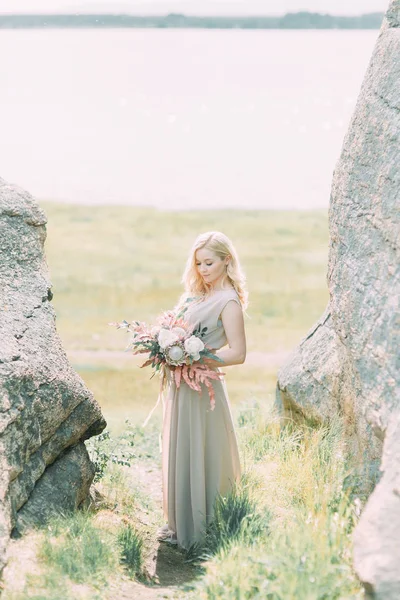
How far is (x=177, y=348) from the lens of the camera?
5.11 meters

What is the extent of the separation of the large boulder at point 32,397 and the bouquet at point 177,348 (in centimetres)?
52

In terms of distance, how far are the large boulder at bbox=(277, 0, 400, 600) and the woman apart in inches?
28.5

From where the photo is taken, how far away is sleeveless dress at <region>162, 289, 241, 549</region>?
17.6ft

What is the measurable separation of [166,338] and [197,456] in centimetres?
90

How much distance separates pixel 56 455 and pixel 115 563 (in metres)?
0.93

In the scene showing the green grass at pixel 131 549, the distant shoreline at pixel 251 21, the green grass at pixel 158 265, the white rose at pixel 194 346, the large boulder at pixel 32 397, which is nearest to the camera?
the large boulder at pixel 32 397

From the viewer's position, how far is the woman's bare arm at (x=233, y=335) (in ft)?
17.1

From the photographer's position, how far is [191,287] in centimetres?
557

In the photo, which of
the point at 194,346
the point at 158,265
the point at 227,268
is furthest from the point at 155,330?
the point at 158,265

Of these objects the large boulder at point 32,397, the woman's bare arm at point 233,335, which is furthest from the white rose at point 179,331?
the large boulder at point 32,397

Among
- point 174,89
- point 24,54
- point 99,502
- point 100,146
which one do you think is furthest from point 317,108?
point 99,502

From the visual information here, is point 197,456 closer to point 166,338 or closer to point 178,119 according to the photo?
point 166,338

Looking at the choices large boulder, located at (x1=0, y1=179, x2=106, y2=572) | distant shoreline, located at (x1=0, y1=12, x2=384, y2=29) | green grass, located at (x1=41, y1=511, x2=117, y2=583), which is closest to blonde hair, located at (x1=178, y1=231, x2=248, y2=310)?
large boulder, located at (x1=0, y1=179, x2=106, y2=572)

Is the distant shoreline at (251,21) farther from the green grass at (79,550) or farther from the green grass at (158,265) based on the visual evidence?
the green grass at (79,550)
